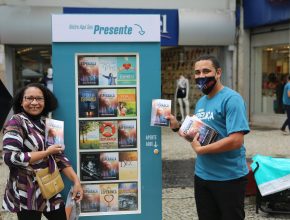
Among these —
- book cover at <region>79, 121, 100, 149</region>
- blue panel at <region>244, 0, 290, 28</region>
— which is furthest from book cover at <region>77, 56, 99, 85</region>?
blue panel at <region>244, 0, 290, 28</region>

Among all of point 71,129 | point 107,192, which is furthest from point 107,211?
point 71,129

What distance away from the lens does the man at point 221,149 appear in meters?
3.09

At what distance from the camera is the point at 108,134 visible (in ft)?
13.5

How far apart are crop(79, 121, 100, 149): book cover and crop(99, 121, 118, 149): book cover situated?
0.12ft

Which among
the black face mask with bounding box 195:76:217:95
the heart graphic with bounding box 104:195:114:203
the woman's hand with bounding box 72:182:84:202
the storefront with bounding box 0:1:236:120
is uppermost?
the storefront with bounding box 0:1:236:120

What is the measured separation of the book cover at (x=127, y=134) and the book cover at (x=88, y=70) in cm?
45

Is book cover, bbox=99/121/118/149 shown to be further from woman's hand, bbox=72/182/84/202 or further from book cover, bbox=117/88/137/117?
woman's hand, bbox=72/182/84/202

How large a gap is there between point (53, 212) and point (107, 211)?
1.04 metres

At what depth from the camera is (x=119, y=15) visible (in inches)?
155

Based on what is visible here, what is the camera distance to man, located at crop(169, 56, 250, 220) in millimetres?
3086

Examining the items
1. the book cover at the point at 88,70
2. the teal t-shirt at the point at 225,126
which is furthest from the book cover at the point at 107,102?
the teal t-shirt at the point at 225,126

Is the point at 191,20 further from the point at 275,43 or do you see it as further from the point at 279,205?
the point at 279,205

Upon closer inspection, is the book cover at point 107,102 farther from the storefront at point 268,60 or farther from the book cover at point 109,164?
the storefront at point 268,60

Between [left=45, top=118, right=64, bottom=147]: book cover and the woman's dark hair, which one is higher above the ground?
the woman's dark hair
